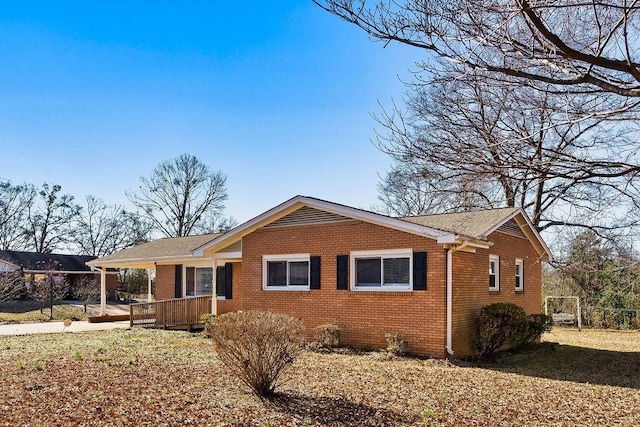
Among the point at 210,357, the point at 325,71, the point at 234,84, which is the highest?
the point at 234,84

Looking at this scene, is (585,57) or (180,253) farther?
(180,253)

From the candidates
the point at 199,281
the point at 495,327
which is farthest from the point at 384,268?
the point at 199,281

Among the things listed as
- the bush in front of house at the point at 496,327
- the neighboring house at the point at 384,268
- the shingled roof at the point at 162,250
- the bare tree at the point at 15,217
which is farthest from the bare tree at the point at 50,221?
the bush in front of house at the point at 496,327

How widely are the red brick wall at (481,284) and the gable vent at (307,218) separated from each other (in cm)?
329

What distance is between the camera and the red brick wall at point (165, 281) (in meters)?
23.1

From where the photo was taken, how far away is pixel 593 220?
20.7 feet

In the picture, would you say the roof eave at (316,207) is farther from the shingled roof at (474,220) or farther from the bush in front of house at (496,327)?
the bush in front of house at (496,327)

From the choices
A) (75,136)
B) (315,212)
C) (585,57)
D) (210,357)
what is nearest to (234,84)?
(315,212)

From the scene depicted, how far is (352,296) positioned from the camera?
14258 mm

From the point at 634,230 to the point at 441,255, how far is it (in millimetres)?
6153

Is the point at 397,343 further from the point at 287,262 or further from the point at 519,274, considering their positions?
the point at 519,274

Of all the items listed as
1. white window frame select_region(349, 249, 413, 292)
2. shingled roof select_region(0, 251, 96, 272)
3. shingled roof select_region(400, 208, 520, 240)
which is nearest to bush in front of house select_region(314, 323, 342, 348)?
white window frame select_region(349, 249, 413, 292)

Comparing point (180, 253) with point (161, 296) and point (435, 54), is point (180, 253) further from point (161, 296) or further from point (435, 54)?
point (435, 54)

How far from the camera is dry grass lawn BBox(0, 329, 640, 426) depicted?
23.9 ft
